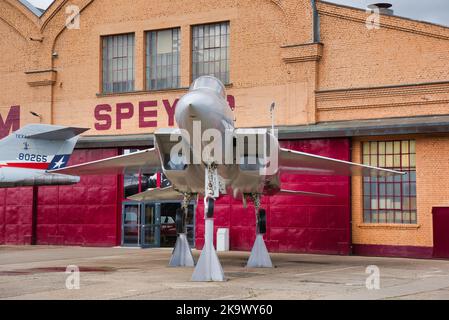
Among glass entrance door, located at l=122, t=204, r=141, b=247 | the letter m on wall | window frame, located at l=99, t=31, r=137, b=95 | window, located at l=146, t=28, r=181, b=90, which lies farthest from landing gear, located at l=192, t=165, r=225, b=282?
the letter m on wall

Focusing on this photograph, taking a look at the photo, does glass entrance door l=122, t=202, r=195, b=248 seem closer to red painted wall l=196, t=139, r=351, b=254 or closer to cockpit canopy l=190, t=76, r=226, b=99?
red painted wall l=196, t=139, r=351, b=254

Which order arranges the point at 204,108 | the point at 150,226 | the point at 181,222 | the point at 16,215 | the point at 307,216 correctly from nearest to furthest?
the point at 204,108, the point at 181,222, the point at 307,216, the point at 150,226, the point at 16,215

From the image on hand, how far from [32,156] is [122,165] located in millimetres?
5851

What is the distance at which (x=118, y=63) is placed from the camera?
3181 cm

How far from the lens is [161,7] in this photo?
30750mm

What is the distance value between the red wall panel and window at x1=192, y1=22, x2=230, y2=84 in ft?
18.1

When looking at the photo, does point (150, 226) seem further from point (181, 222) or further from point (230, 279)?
point (230, 279)

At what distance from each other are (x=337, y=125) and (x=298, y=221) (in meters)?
4.05

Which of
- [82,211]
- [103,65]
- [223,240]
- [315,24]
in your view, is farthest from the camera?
[103,65]

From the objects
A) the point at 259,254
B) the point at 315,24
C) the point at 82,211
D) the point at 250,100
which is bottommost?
the point at 259,254

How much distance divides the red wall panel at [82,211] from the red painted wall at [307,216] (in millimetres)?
6052

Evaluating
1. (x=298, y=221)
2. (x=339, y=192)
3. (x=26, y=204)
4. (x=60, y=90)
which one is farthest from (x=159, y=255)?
(x=60, y=90)

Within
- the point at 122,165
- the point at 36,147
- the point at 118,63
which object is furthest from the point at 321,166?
the point at 118,63

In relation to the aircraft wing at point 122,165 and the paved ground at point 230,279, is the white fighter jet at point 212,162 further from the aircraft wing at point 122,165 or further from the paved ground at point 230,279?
the paved ground at point 230,279
